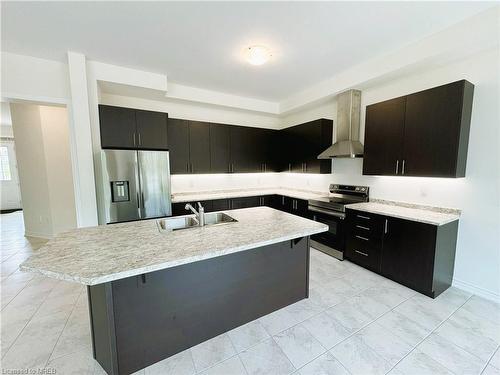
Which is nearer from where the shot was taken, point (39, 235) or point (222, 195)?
point (222, 195)

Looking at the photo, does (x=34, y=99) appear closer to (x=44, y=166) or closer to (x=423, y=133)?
(x=44, y=166)

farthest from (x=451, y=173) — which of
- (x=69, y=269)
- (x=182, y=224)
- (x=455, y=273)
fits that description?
(x=69, y=269)

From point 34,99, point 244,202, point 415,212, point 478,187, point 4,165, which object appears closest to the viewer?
point 478,187

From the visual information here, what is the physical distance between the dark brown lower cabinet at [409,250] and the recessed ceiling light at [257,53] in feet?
8.12

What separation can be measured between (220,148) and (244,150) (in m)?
0.55

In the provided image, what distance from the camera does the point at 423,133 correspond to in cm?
256

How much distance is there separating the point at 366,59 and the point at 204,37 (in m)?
2.20

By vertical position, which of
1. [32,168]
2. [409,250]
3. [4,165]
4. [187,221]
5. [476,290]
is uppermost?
[4,165]

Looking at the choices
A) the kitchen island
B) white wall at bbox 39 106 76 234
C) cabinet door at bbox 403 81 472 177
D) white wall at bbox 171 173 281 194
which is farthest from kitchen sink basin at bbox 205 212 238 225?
white wall at bbox 39 106 76 234

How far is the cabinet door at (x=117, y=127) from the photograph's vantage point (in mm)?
3041

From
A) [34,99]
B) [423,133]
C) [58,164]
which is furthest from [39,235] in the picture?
[423,133]

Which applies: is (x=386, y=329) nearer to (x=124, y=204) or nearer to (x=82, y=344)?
(x=82, y=344)

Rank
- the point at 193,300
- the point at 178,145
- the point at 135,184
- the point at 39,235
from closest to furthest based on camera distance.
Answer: the point at 193,300
the point at 135,184
the point at 178,145
the point at 39,235

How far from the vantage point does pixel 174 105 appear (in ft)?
13.7
